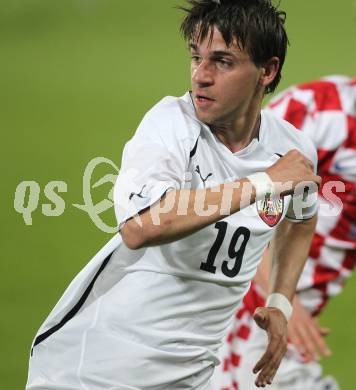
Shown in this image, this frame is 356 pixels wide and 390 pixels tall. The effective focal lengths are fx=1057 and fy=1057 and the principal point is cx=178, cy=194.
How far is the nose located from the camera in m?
3.24

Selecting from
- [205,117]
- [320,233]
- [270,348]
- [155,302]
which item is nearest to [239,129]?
[205,117]

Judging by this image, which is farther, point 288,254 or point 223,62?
point 288,254

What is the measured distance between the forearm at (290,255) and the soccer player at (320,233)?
601mm

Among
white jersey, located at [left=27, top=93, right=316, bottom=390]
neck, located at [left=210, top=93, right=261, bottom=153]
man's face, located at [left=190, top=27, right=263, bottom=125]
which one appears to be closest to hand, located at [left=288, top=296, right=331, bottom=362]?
white jersey, located at [left=27, top=93, right=316, bottom=390]

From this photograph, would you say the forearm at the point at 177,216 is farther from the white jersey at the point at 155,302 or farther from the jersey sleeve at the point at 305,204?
the jersey sleeve at the point at 305,204

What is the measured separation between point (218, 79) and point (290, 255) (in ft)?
2.92

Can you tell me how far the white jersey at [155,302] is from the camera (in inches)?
129

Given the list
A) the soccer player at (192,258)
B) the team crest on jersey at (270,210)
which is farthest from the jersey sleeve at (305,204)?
the soccer player at (192,258)

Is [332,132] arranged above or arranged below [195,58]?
below

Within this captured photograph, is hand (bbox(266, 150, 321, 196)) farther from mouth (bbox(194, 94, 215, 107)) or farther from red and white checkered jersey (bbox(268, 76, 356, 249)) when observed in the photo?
red and white checkered jersey (bbox(268, 76, 356, 249))

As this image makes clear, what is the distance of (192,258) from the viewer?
3287 mm

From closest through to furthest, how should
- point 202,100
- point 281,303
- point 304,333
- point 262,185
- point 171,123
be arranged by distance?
1. point 262,185
2. point 171,123
3. point 202,100
4. point 281,303
5. point 304,333

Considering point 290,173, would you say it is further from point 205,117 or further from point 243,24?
point 243,24

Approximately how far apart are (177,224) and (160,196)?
0.09 m
